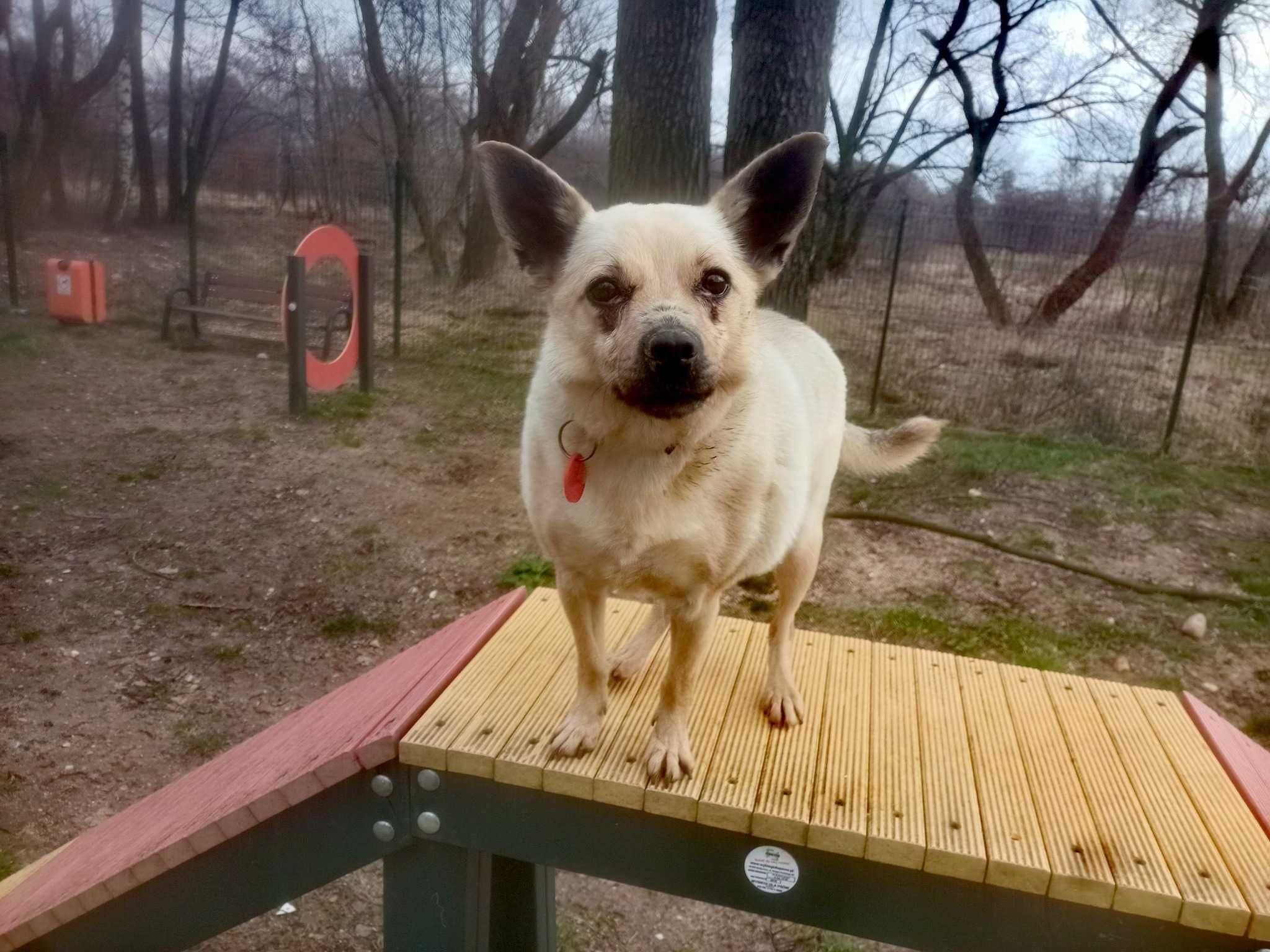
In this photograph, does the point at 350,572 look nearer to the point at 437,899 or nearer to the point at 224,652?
the point at 224,652

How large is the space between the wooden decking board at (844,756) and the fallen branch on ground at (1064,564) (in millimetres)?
2441

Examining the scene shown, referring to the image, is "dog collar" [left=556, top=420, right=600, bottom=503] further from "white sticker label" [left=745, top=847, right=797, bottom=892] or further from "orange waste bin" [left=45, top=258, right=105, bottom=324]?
"orange waste bin" [left=45, top=258, right=105, bottom=324]

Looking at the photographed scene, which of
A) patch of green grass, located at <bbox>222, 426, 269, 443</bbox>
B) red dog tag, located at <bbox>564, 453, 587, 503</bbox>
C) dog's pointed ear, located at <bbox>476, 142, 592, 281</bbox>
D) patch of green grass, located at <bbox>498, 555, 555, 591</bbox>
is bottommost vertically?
patch of green grass, located at <bbox>498, 555, 555, 591</bbox>

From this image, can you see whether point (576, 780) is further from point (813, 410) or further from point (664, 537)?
point (813, 410)

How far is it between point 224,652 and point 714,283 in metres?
3.17

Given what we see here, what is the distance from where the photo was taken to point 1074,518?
5613 mm

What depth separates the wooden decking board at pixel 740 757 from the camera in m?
1.89

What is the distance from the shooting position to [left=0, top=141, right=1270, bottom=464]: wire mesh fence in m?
7.73

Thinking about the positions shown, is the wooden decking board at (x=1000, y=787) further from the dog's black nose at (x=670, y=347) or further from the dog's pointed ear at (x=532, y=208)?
the dog's pointed ear at (x=532, y=208)

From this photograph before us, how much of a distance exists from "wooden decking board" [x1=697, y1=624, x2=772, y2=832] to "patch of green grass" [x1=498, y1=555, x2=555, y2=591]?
198cm

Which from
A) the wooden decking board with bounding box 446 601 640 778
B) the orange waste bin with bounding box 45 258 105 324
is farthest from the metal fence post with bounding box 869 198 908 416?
the orange waste bin with bounding box 45 258 105 324

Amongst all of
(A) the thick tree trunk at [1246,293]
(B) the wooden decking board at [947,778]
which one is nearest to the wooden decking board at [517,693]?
(B) the wooden decking board at [947,778]

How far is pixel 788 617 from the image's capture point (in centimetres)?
248

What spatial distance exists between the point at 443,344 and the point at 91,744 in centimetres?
610
